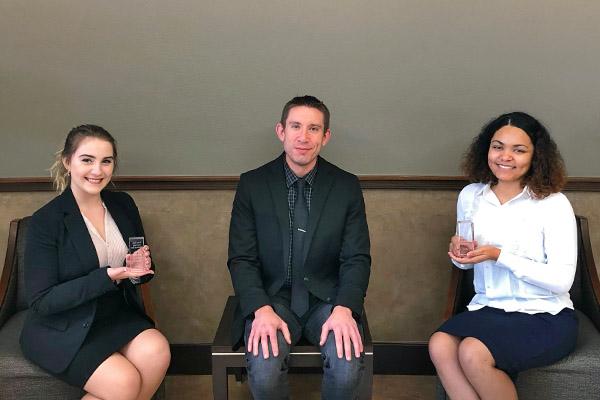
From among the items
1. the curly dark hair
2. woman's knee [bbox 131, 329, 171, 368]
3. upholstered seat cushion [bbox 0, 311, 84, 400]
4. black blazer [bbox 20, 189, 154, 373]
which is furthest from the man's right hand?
the curly dark hair

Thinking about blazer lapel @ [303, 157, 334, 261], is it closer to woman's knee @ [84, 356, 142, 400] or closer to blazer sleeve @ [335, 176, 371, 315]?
blazer sleeve @ [335, 176, 371, 315]

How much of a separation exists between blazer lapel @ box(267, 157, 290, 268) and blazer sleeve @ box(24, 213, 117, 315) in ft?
2.33

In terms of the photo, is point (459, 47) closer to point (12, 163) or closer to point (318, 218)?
point (318, 218)

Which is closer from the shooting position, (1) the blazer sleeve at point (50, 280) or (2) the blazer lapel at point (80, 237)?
(1) the blazer sleeve at point (50, 280)

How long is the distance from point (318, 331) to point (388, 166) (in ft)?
3.44

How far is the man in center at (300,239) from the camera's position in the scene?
232cm

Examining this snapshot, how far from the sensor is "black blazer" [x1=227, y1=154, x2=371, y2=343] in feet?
7.88

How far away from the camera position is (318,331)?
2283 millimetres

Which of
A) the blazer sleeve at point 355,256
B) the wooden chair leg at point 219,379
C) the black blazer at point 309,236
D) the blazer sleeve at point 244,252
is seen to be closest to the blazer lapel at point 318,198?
the black blazer at point 309,236

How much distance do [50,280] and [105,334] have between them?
→ 0.31 metres

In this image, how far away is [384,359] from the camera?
Result: 10.3 ft

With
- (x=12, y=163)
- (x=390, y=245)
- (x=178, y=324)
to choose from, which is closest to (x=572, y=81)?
(x=390, y=245)

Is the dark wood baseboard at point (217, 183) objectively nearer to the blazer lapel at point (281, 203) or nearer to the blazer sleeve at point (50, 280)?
the blazer lapel at point (281, 203)

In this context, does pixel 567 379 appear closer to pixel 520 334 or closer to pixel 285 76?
pixel 520 334
